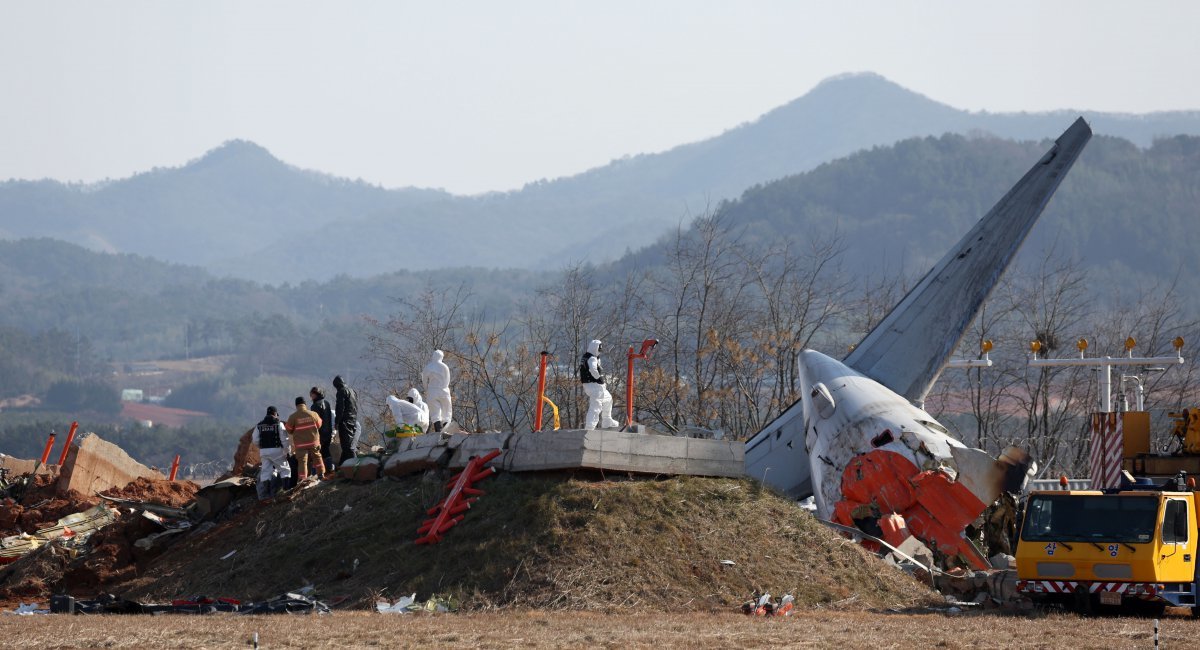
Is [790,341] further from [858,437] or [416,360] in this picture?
[858,437]

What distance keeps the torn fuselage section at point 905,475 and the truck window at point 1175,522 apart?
15.6ft

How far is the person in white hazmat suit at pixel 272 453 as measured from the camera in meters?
24.9

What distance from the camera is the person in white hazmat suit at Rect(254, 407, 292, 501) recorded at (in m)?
24.9

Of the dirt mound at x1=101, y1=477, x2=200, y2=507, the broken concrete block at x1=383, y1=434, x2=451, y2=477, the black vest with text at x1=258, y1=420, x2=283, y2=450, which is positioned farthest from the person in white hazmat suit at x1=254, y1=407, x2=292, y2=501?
the dirt mound at x1=101, y1=477, x2=200, y2=507

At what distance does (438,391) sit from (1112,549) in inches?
464

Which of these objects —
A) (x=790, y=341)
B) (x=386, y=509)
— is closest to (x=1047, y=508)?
(x=386, y=509)

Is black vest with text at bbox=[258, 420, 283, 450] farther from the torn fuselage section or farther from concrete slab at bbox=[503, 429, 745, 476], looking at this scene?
the torn fuselage section

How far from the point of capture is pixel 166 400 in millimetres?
193000

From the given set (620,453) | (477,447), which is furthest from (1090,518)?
(477,447)

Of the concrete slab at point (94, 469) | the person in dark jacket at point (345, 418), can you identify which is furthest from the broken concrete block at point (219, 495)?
the concrete slab at point (94, 469)

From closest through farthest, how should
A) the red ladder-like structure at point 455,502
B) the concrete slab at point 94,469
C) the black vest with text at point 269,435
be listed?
the red ladder-like structure at point 455,502 → the black vest with text at point 269,435 → the concrete slab at point 94,469

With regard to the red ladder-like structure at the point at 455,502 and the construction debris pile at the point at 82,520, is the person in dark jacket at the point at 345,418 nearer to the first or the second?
the construction debris pile at the point at 82,520

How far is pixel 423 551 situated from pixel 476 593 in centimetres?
188

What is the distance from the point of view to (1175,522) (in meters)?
18.6
